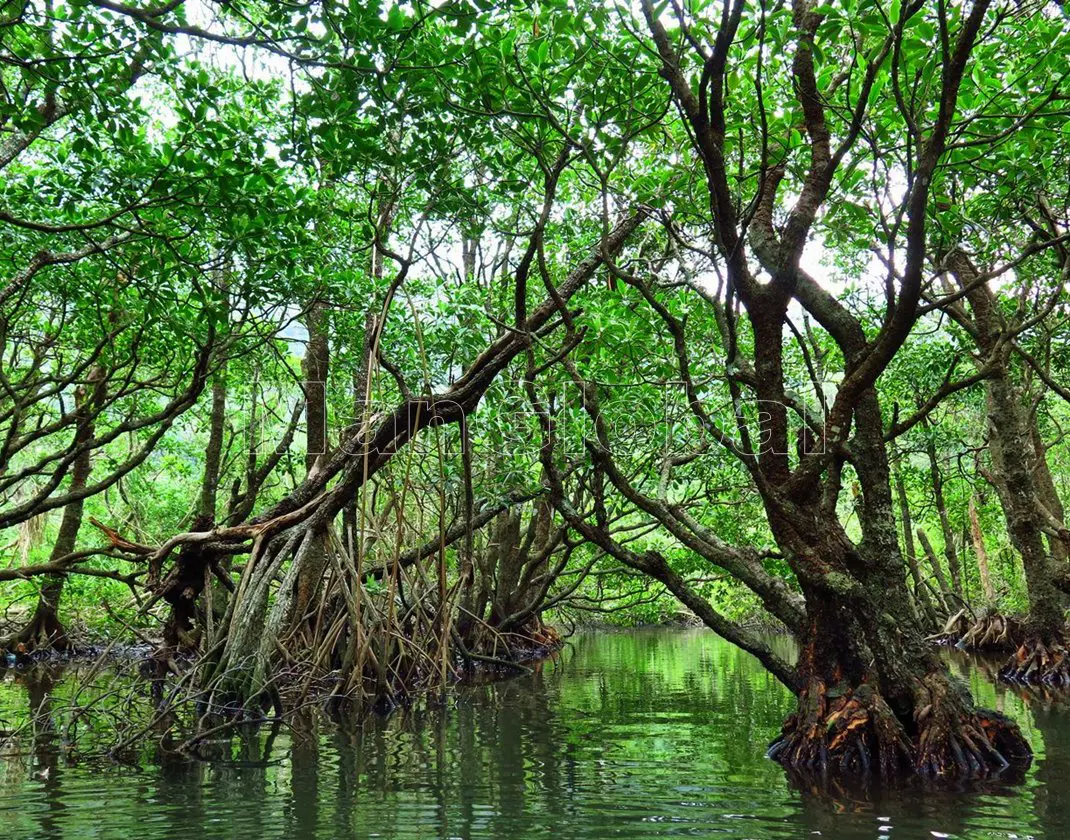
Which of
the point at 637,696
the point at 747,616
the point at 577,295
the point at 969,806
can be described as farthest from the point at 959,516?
the point at 969,806

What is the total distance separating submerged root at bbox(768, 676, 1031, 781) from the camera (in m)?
4.96

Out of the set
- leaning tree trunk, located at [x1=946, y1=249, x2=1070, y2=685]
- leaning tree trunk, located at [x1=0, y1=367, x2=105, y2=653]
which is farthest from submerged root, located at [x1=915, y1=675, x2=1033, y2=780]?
leaning tree trunk, located at [x1=0, y1=367, x2=105, y2=653]

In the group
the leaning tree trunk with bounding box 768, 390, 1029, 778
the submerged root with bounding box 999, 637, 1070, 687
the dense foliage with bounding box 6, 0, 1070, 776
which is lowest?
the submerged root with bounding box 999, 637, 1070, 687

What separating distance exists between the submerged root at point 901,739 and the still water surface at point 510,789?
0.82ft

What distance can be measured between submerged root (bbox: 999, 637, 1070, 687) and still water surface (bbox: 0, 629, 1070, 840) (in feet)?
7.84

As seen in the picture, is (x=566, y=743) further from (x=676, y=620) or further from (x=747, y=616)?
(x=676, y=620)

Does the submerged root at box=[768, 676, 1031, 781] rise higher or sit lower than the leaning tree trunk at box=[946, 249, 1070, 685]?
lower

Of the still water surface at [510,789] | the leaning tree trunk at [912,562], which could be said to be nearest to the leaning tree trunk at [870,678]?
the still water surface at [510,789]

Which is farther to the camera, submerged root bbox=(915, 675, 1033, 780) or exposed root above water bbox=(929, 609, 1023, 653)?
exposed root above water bbox=(929, 609, 1023, 653)

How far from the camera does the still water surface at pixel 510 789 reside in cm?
401

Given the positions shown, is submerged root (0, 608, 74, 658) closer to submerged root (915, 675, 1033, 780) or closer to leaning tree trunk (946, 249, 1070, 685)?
submerged root (915, 675, 1033, 780)

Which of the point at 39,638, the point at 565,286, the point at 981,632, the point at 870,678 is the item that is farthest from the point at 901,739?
the point at 39,638

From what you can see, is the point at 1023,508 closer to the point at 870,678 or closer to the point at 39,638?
the point at 870,678

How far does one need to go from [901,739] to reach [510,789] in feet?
7.69
